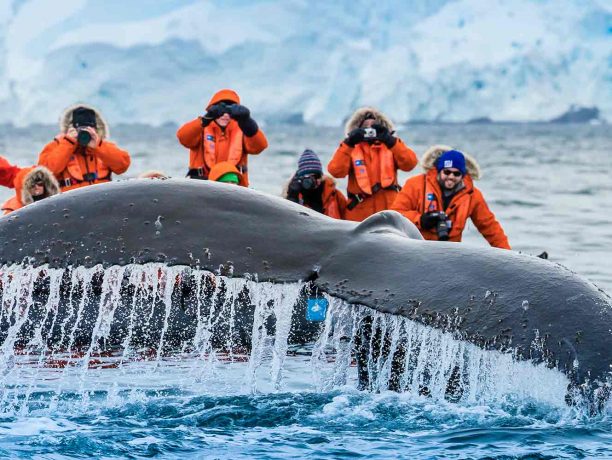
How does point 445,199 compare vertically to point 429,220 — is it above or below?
above

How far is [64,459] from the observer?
4.45 metres

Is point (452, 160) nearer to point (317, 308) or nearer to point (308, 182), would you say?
point (308, 182)

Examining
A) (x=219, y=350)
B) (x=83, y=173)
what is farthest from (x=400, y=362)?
(x=83, y=173)

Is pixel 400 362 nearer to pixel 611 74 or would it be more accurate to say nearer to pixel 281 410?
pixel 281 410

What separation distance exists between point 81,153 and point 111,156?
0.38 meters

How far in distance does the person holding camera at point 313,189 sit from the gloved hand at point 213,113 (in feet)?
3.69

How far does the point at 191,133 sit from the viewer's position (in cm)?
1092

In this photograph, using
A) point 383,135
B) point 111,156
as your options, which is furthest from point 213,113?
point 383,135

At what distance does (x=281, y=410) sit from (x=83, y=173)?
6.03 metres

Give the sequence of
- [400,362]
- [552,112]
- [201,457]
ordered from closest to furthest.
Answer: [400,362] < [201,457] < [552,112]

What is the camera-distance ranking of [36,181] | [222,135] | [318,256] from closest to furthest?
[318,256]
[36,181]
[222,135]

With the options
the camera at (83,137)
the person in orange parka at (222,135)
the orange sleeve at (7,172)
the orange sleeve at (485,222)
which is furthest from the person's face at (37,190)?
the orange sleeve at (485,222)

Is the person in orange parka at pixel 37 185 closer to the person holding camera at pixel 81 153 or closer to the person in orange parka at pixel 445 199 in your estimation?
the person holding camera at pixel 81 153

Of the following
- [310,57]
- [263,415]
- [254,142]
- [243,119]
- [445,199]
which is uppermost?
[310,57]
